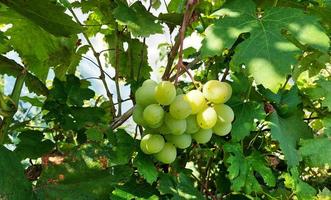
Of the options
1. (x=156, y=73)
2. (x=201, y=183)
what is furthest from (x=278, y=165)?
(x=156, y=73)

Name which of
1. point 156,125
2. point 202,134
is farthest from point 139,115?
point 202,134

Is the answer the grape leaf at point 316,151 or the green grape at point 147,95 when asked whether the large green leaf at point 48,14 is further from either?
the grape leaf at point 316,151

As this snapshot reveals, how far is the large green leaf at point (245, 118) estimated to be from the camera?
138cm

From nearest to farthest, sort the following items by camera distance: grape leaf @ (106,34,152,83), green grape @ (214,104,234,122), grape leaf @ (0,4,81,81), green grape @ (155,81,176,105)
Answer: green grape @ (155,81,176,105) < green grape @ (214,104,234,122) < grape leaf @ (0,4,81,81) < grape leaf @ (106,34,152,83)

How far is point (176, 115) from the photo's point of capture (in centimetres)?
116

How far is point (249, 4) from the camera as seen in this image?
137cm

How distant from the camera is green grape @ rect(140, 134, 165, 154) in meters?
1.21

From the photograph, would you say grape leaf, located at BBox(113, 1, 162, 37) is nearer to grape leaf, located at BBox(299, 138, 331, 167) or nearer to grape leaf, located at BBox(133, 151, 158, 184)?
grape leaf, located at BBox(133, 151, 158, 184)

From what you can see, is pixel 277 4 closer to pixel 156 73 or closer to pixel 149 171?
pixel 149 171

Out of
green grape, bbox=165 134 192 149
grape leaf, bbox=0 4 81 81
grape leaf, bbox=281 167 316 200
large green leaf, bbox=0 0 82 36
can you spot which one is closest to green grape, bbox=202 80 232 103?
green grape, bbox=165 134 192 149

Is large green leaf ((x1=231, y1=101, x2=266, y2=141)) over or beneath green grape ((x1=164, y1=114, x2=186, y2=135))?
over

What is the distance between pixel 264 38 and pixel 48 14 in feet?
1.92

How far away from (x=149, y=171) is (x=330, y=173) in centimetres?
116

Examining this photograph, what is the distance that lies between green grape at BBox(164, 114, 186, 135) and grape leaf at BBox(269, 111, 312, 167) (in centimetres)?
32
